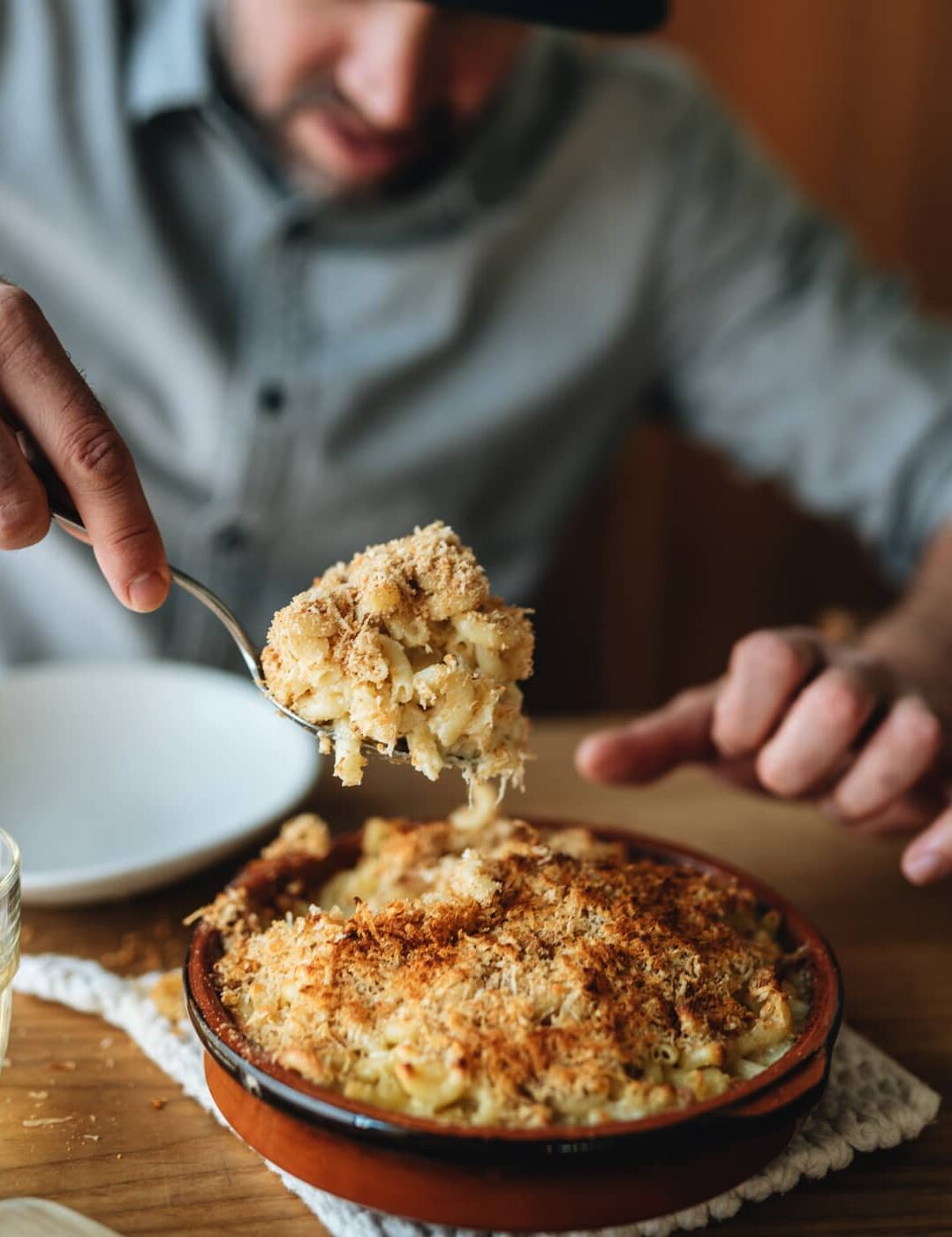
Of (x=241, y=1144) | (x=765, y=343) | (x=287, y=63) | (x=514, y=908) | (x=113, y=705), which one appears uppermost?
(x=287, y=63)

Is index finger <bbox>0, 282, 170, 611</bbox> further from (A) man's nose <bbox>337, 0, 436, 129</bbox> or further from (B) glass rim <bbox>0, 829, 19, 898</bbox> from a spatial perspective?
(A) man's nose <bbox>337, 0, 436, 129</bbox>

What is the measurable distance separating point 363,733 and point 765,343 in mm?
1261

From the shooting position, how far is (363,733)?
0.73 m

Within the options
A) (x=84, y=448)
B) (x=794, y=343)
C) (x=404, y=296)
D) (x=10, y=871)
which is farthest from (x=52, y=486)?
(x=794, y=343)

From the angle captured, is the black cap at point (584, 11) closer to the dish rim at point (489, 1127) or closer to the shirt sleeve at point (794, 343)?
the shirt sleeve at point (794, 343)

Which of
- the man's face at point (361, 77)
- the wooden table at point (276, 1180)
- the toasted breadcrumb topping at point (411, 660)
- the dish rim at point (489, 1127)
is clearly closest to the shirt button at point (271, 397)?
the man's face at point (361, 77)

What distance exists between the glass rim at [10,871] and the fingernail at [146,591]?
0.18m

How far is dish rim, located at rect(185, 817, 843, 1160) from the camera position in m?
0.56

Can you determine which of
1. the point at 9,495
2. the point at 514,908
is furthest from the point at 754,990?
the point at 9,495

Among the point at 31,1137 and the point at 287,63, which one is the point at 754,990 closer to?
the point at 31,1137

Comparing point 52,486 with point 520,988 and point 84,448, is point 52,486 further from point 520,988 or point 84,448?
point 520,988

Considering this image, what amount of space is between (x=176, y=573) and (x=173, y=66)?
3.25ft

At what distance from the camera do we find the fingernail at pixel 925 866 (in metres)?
0.93

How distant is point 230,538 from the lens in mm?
1605
